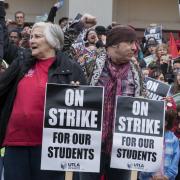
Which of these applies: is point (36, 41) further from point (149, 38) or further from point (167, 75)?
point (149, 38)

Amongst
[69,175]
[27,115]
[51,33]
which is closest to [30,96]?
[27,115]

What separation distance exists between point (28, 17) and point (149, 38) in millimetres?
6982

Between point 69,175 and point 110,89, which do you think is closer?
point 69,175

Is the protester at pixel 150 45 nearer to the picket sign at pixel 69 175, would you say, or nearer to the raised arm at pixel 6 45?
the raised arm at pixel 6 45

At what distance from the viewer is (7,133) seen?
540 cm

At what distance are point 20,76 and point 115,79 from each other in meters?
0.74

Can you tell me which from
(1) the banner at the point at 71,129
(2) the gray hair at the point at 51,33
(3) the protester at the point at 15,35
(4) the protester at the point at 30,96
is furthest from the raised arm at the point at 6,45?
(3) the protester at the point at 15,35

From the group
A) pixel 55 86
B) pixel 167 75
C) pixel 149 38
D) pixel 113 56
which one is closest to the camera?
pixel 55 86

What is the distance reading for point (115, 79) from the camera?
5.70 metres

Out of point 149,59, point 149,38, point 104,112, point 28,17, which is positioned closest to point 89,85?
point 104,112

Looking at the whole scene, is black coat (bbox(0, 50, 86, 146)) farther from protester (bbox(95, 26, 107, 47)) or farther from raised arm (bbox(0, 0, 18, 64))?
protester (bbox(95, 26, 107, 47))

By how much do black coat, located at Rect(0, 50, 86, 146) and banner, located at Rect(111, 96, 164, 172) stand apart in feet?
1.31

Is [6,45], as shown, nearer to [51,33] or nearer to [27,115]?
[51,33]

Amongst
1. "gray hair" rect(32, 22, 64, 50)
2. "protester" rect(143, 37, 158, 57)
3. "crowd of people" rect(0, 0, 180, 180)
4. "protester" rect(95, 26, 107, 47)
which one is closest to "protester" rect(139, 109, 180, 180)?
"crowd of people" rect(0, 0, 180, 180)
